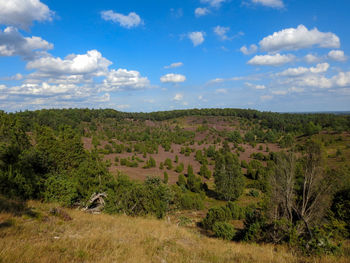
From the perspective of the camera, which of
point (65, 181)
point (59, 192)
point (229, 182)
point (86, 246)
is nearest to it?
point (86, 246)

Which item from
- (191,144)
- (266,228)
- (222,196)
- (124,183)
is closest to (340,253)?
(266,228)

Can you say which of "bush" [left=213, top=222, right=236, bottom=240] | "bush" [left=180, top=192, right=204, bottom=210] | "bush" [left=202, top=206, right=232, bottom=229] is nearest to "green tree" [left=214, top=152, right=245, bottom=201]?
"bush" [left=180, top=192, right=204, bottom=210]

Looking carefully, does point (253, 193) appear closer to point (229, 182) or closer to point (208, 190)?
point (229, 182)

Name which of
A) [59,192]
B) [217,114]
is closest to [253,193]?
[59,192]

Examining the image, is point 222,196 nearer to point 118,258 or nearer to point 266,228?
point 266,228

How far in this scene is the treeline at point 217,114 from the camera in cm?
11018

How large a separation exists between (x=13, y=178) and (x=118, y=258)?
1321 centimetres

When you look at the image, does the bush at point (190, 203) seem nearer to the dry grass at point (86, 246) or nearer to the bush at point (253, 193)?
the bush at point (253, 193)

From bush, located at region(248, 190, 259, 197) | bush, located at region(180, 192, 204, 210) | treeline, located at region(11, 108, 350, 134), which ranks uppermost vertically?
treeline, located at region(11, 108, 350, 134)

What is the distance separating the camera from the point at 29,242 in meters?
6.31

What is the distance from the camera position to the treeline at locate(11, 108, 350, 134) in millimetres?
110175

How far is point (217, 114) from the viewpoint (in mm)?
187750

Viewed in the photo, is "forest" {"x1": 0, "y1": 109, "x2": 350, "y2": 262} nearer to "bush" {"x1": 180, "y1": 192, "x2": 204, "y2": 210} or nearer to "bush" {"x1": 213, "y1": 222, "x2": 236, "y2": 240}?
"bush" {"x1": 213, "y1": 222, "x2": 236, "y2": 240}

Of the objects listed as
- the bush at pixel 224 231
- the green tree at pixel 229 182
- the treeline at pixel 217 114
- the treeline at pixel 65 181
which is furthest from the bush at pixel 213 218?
the treeline at pixel 217 114
